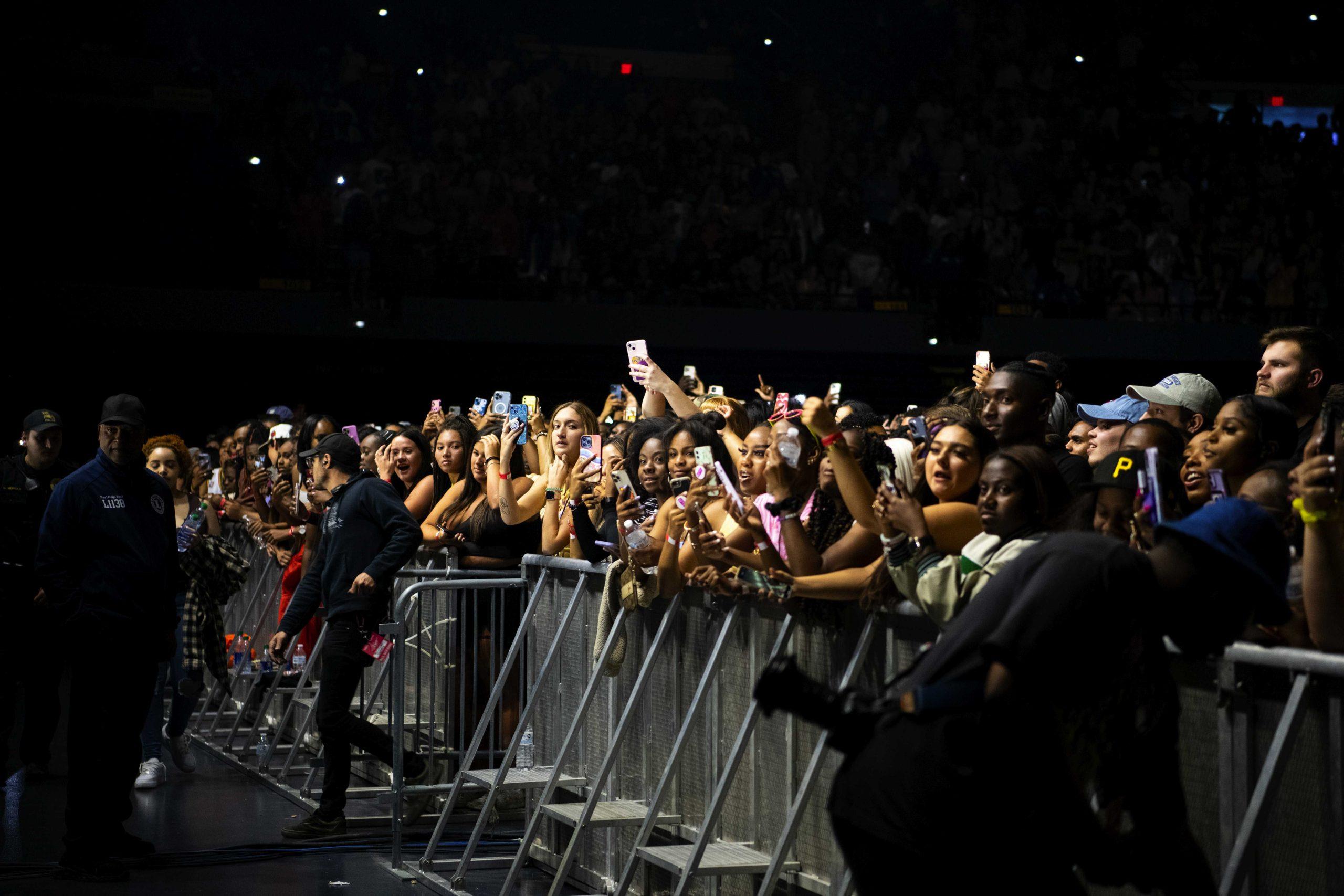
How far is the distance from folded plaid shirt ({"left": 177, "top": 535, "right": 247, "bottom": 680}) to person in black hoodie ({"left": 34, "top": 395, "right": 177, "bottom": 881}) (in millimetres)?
1931

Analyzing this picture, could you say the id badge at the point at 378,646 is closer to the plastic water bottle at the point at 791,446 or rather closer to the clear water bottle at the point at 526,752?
the clear water bottle at the point at 526,752

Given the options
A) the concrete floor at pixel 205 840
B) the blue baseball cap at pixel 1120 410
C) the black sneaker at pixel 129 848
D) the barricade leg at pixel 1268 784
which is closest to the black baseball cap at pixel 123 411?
the black sneaker at pixel 129 848

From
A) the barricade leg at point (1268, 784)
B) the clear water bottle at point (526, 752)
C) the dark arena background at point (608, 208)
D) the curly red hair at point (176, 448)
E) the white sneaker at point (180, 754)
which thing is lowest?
the white sneaker at point (180, 754)

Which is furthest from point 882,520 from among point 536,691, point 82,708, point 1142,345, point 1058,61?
point 1058,61

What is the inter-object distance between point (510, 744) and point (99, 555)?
77.5 inches

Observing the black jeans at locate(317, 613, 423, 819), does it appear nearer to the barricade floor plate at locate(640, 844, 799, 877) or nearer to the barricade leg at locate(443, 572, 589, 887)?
the barricade leg at locate(443, 572, 589, 887)

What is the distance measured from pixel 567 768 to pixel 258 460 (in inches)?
211

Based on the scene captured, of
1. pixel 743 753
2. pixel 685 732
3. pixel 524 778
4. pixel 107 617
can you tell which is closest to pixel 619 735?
pixel 685 732

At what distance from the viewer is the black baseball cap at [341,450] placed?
23.2ft

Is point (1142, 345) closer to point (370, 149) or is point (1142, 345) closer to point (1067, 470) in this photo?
point (370, 149)

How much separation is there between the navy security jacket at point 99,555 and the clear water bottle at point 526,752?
1667 millimetres

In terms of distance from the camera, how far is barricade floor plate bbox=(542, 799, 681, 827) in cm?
516

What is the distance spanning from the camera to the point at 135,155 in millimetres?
16031

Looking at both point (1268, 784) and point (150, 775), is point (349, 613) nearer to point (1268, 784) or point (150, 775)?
point (150, 775)
